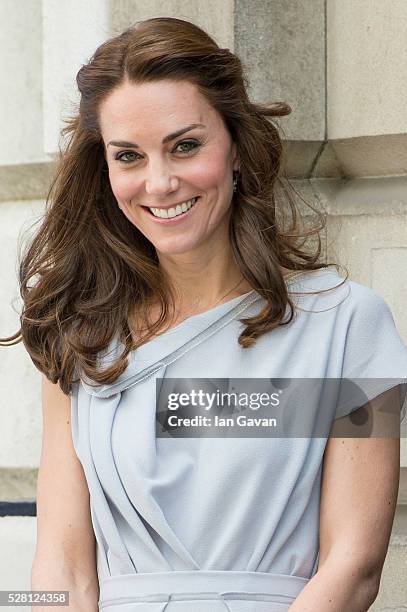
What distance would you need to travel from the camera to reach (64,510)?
2611mm

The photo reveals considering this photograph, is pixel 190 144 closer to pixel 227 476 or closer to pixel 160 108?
pixel 160 108

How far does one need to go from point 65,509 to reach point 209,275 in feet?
1.68

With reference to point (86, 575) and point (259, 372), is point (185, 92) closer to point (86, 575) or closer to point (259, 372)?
point (259, 372)

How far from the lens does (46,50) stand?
3266 millimetres

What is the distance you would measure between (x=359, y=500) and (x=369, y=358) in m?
0.25

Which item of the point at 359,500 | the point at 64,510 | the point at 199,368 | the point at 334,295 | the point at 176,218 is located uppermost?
the point at 176,218

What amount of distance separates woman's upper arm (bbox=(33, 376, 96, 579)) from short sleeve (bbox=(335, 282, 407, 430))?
20.4 inches

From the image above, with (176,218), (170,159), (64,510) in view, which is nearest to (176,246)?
(176,218)

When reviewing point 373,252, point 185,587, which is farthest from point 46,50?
point 185,587

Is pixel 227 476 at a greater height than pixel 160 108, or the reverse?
pixel 160 108

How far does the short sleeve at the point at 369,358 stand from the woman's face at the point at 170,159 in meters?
0.30

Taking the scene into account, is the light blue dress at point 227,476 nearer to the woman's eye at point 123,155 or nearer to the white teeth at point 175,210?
the white teeth at point 175,210

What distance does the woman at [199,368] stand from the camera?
242 centimetres

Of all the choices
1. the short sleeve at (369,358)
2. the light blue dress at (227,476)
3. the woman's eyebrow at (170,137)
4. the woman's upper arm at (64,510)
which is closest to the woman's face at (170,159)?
the woman's eyebrow at (170,137)
